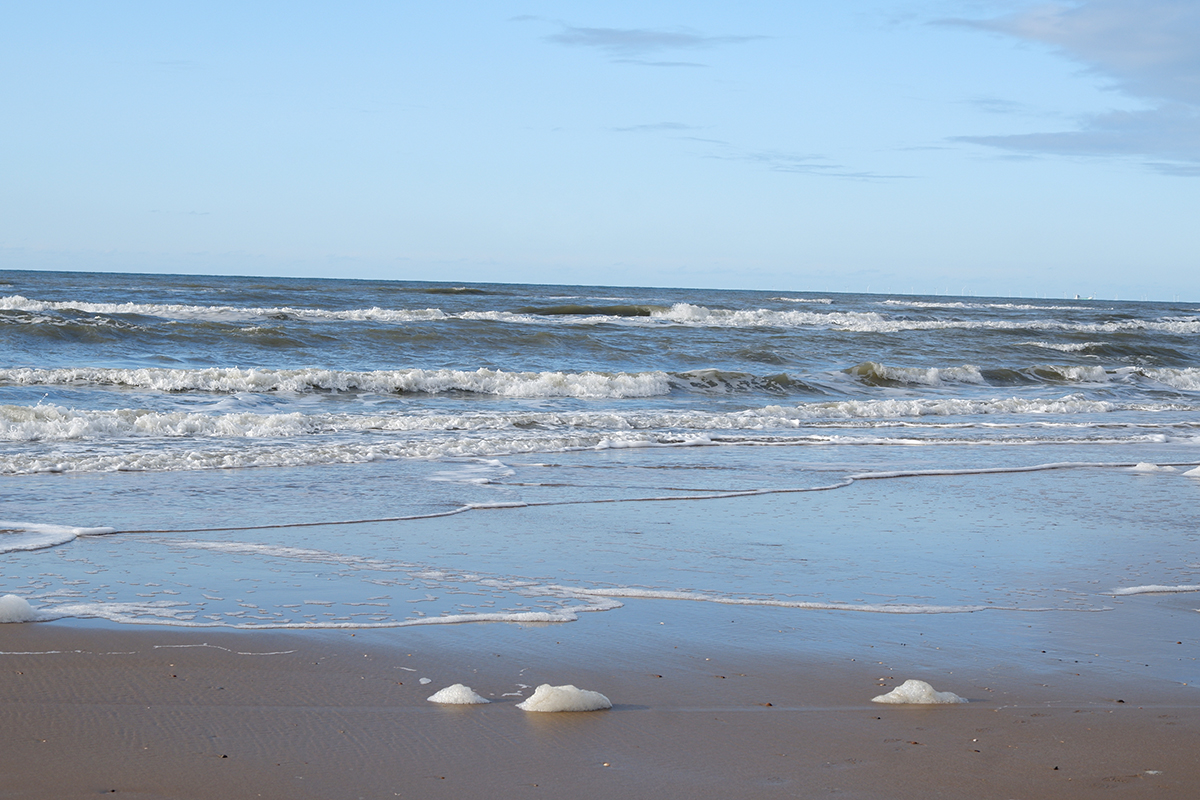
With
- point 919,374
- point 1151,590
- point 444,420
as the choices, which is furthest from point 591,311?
point 1151,590

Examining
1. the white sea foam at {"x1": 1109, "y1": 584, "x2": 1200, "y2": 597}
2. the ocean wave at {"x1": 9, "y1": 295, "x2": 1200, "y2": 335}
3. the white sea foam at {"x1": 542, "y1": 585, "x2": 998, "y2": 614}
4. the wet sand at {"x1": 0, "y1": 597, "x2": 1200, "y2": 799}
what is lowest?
the white sea foam at {"x1": 1109, "y1": 584, "x2": 1200, "y2": 597}

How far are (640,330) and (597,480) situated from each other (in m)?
19.3

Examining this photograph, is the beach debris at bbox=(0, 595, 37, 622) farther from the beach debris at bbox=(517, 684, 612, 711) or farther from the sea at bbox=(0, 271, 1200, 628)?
the beach debris at bbox=(517, 684, 612, 711)

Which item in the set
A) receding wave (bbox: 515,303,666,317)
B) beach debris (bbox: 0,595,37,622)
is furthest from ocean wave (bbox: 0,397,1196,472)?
receding wave (bbox: 515,303,666,317)

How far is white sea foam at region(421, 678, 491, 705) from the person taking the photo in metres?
3.33

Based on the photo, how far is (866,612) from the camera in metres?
4.59

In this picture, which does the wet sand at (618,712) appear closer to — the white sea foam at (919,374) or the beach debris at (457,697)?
the beach debris at (457,697)

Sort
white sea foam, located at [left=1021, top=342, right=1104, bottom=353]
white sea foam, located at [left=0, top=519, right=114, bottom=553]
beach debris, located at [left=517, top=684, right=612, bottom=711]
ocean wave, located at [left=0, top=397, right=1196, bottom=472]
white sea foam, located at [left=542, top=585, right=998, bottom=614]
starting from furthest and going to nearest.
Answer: white sea foam, located at [left=1021, top=342, right=1104, bottom=353]
ocean wave, located at [left=0, top=397, right=1196, bottom=472]
white sea foam, located at [left=0, top=519, right=114, bottom=553]
white sea foam, located at [left=542, top=585, right=998, bottom=614]
beach debris, located at [left=517, top=684, right=612, bottom=711]

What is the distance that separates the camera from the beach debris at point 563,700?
326cm

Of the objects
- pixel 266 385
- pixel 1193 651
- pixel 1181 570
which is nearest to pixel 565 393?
pixel 266 385

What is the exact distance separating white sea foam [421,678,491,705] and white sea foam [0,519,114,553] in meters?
3.12

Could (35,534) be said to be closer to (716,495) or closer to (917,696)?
(716,495)

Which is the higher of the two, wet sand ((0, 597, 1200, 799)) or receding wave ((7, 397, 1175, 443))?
receding wave ((7, 397, 1175, 443))

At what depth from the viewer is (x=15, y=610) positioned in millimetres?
4086
